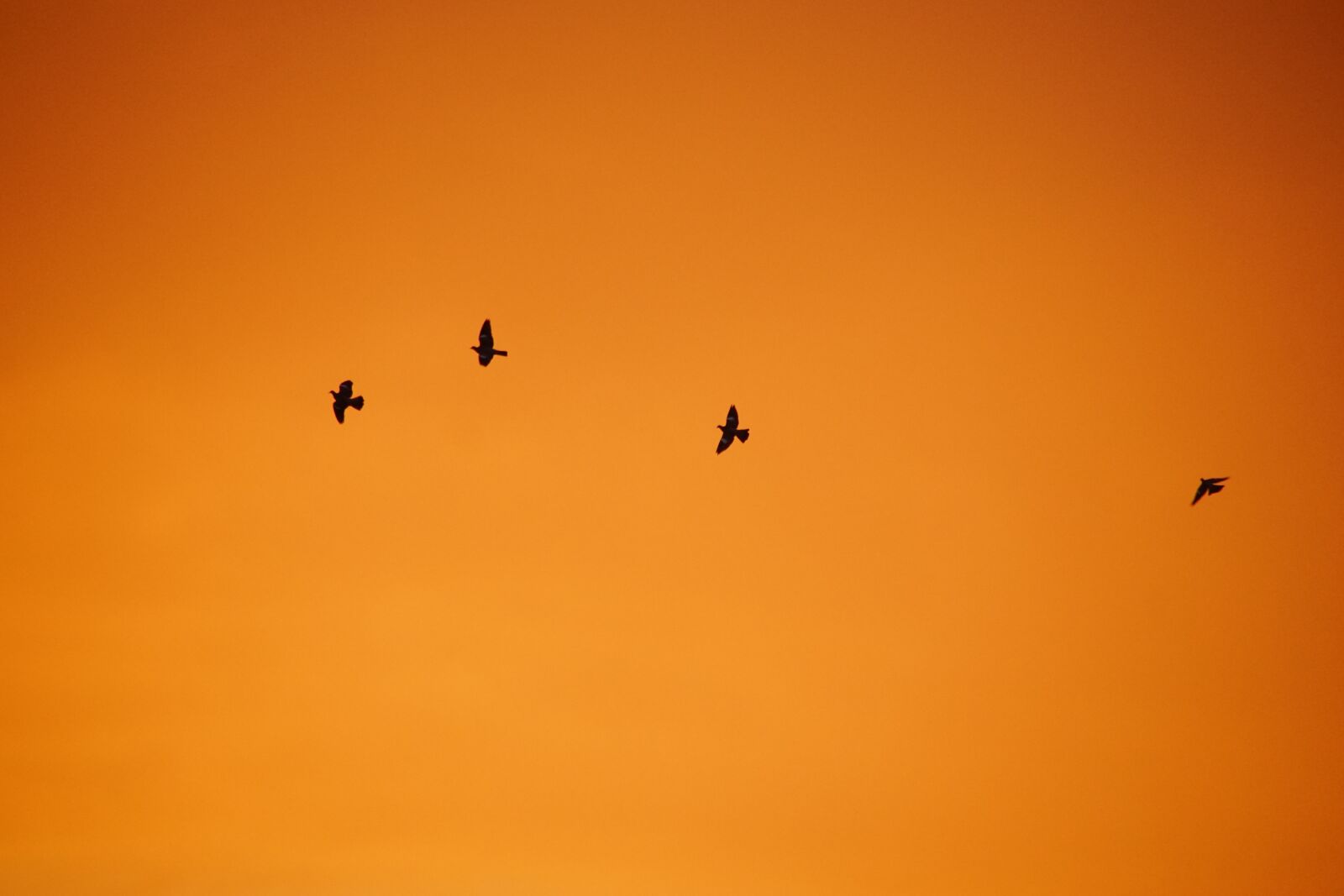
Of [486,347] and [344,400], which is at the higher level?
[486,347]

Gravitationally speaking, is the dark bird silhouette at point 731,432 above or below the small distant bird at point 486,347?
below

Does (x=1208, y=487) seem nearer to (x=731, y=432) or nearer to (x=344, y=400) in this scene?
(x=731, y=432)

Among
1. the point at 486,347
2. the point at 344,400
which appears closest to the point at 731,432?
the point at 486,347

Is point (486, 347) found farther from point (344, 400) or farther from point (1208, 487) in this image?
point (1208, 487)

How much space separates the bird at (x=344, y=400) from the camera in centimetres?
647

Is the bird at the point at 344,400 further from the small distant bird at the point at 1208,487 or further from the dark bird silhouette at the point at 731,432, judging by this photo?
the small distant bird at the point at 1208,487

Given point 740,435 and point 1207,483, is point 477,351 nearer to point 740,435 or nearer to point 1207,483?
point 740,435

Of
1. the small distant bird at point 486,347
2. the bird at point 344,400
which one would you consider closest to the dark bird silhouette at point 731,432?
the small distant bird at point 486,347

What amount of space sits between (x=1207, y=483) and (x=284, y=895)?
679 centimetres

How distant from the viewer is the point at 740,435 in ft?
21.4

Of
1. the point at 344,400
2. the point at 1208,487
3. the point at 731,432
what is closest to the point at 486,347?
the point at 344,400

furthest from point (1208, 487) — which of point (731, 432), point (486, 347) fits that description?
point (486, 347)

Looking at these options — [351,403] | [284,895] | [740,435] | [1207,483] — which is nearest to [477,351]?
[351,403]

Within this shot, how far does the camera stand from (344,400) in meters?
6.49
